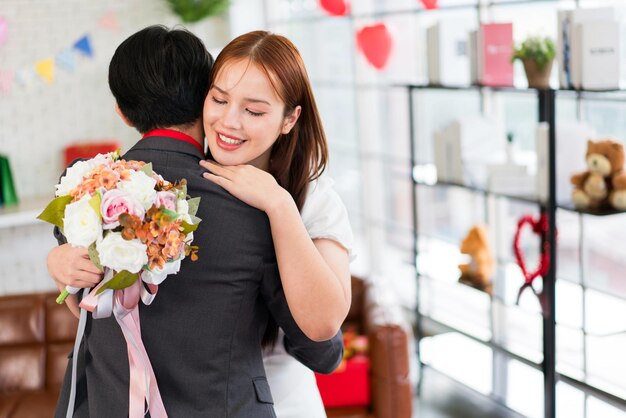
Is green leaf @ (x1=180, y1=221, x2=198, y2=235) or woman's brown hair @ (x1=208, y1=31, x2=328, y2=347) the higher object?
woman's brown hair @ (x1=208, y1=31, x2=328, y2=347)

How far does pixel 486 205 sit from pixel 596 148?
4.78 ft

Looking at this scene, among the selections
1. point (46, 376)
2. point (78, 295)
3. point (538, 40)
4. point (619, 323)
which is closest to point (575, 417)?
point (619, 323)

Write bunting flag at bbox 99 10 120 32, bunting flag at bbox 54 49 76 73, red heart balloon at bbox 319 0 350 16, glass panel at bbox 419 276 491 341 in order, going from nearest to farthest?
1. glass panel at bbox 419 276 491 341
2. red heart balloon at bbox 319 0 350 16
3. bunting flag at bbox 54 49 76 73
4. bunting flag at bbox 99 10 120 32

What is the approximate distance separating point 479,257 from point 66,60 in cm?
337

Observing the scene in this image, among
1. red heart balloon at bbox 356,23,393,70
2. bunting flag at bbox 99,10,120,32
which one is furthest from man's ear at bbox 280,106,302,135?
bunting flag at bbox 99,10,120,32

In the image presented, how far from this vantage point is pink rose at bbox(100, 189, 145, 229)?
56.2 inches

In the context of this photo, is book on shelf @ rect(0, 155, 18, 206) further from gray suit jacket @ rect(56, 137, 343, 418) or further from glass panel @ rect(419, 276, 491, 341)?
gray suit jacket @ rect(56, 137, 343, 418)

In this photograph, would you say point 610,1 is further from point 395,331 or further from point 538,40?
point 395,331

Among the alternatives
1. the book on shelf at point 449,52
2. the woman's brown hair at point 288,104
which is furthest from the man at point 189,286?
the book on shelf at point 449,52

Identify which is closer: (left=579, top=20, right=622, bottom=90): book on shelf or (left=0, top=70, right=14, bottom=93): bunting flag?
(left=579, top=20, right=622, bottom=90): book on shelf

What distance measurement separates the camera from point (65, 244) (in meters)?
1.66

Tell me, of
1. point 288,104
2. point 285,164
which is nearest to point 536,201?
point 285,164

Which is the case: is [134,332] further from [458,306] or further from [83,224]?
[458,306]

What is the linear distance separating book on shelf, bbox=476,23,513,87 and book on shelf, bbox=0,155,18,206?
3.22 metres
